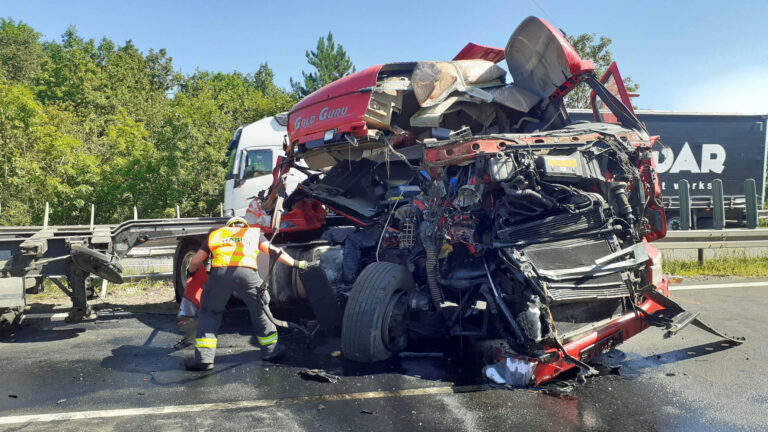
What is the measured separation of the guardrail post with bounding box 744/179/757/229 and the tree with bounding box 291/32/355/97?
2633cm

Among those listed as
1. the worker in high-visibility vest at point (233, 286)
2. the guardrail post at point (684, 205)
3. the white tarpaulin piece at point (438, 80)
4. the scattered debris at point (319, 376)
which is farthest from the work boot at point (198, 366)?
the guardrail post at point (684, 205)

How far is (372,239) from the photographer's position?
17.4ft

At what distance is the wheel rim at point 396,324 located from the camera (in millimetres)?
4215

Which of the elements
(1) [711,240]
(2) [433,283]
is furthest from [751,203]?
(2) [433,283]

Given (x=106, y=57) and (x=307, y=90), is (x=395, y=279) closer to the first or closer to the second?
(x=307, y=90)

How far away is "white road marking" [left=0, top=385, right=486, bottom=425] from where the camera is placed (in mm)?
3301

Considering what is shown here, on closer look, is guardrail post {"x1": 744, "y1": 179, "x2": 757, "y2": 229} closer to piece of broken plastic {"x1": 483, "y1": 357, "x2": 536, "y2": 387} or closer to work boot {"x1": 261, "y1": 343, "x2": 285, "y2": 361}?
piece of broken plastic {"x1": 483, "y1": 357, "x2": 536, "y2": 387}

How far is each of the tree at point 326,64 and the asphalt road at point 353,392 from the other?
96.3 feet

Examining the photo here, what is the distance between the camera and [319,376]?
3.96 metres

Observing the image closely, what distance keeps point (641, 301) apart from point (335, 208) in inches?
122

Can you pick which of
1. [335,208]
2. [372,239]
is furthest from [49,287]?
[372,239]

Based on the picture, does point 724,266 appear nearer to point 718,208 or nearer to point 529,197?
point 718,208

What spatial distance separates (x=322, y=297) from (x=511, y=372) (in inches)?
80.3

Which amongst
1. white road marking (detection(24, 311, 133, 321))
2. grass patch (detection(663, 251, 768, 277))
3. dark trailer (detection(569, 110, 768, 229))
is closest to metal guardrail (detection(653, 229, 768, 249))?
grass patch (detection(663, 251, 768, 277))
